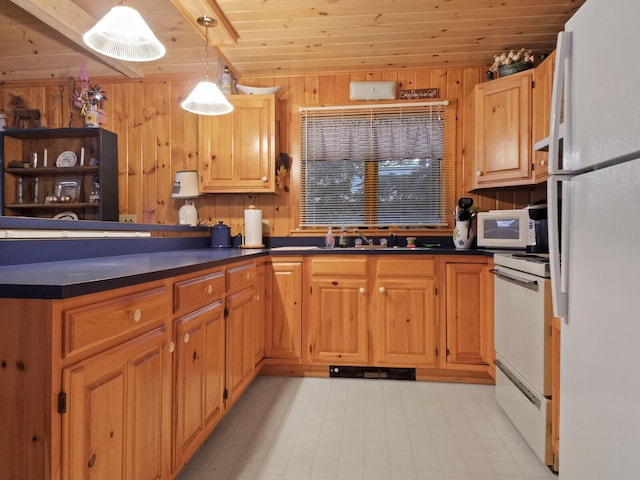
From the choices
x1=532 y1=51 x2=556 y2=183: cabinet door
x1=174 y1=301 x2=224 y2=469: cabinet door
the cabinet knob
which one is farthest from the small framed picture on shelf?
x1=532 y1=51 x2=556 y2=183: cabinet door

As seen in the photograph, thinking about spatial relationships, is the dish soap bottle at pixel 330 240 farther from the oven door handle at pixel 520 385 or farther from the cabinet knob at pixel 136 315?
the cabinet knob at pixel 136 315

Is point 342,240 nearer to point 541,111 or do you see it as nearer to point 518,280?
point 518,280

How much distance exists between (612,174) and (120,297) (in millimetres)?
1349

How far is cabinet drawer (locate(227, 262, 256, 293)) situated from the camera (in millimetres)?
1985

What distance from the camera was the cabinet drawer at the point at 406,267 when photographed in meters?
2.62

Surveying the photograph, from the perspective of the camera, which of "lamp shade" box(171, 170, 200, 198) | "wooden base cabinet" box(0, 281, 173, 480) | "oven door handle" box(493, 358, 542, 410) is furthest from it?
"lamp shade" box(171, 170, 200, 198)

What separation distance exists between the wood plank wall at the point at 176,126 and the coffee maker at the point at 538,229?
0.79 m

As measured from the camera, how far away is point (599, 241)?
97 centimetres

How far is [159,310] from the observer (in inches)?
50.3

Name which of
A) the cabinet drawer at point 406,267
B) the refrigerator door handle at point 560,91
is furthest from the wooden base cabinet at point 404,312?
the refrigerator door handle at point 560,91

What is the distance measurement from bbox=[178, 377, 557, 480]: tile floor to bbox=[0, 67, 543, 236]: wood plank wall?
1481 millimetres

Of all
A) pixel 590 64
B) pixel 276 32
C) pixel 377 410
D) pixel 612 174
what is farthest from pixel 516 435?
pixel 276 32

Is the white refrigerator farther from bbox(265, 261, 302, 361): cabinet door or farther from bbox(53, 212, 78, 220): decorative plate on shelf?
bbox(53, 212, 78, 220): decorative plate on shelf

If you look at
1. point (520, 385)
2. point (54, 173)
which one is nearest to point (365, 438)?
point (520, 385)
